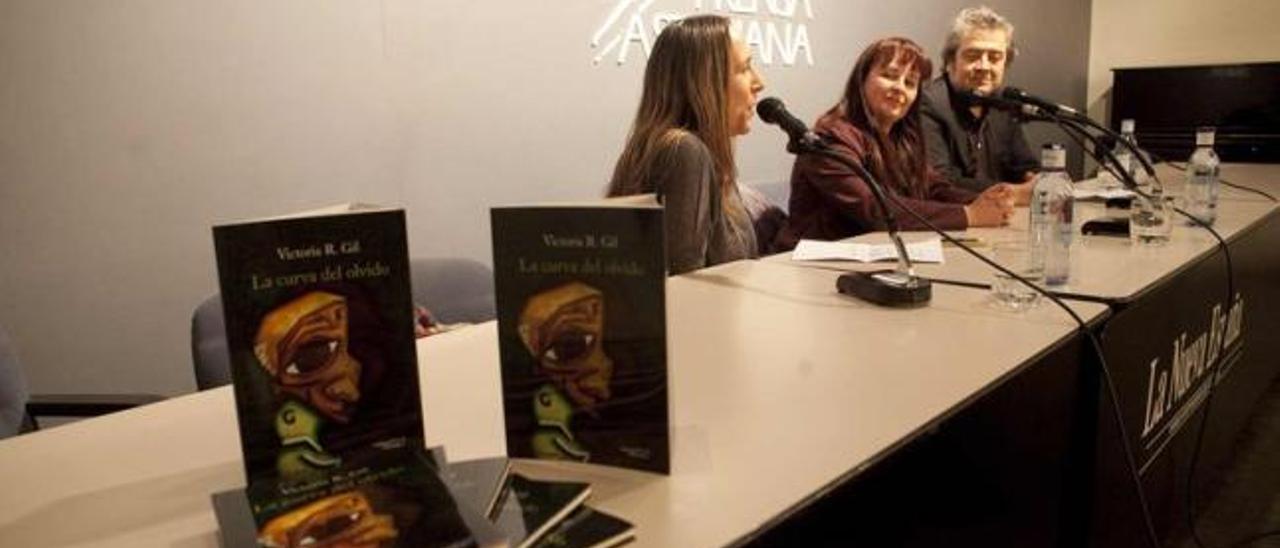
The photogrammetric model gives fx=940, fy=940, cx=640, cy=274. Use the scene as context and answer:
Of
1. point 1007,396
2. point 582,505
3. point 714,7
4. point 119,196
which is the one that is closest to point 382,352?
point 582,505

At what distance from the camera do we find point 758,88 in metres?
2.43

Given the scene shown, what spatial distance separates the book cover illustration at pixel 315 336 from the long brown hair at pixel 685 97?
137cm

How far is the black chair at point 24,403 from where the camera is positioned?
5.26 feet

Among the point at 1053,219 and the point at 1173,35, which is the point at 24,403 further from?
the point at 1173,35

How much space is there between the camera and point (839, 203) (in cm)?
255

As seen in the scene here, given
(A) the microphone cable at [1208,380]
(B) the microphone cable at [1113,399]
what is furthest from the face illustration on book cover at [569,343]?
(A) the microphone cable at [1208,380]

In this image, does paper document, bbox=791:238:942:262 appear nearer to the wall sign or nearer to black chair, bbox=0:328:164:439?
the wall sign

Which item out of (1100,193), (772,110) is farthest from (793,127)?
(1100,193)

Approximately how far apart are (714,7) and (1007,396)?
2671mm

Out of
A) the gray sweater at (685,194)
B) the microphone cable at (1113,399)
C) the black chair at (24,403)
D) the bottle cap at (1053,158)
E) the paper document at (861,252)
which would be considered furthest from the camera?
the gray sweater at (685,194)

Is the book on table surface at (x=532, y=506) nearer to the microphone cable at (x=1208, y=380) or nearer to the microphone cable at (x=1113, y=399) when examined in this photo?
the microphone cable at (x=1113, y=399)

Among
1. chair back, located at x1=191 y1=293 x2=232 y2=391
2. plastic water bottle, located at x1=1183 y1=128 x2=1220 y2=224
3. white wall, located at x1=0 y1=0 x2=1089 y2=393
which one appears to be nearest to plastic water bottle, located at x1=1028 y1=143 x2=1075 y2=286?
plastic water bottle, located at x1=1183 y1=128 x2=1220 y2=224

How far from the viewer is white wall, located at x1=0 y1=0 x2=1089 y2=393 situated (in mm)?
2123

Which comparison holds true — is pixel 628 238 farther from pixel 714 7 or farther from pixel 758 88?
pixel 714 7
